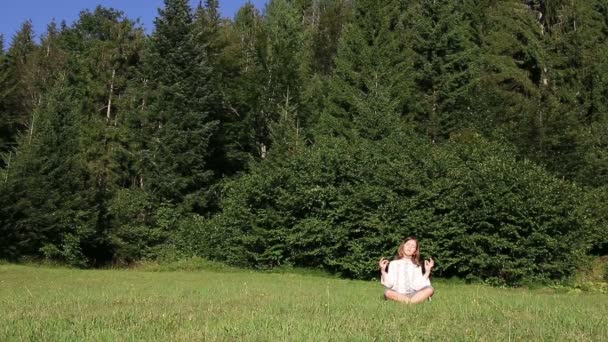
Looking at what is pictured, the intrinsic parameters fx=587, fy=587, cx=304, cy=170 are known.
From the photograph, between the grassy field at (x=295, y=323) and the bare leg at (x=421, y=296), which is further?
the bare leg at (x=421, y=296)

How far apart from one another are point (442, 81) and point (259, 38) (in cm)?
1596

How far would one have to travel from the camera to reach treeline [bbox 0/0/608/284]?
25.5 m

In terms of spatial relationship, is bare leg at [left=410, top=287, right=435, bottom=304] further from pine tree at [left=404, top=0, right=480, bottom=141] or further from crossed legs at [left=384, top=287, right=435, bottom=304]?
pine tree at [left=404, top=0, right=480, bottom=141]

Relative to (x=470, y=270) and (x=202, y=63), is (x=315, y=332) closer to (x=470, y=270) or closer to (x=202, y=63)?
(x=470, y=270)

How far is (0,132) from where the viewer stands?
149ft

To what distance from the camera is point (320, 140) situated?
34.9 metres

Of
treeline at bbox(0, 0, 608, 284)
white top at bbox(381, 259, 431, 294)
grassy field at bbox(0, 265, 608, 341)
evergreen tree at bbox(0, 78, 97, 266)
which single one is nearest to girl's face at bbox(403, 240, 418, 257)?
white top at bbox(381, 259, 431, 294)

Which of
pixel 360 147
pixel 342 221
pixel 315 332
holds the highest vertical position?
pixel 360 147

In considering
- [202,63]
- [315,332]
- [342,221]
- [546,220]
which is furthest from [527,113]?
[315,332]

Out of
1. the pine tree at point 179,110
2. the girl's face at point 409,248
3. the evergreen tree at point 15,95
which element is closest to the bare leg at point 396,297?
the girl's face at point 409,248

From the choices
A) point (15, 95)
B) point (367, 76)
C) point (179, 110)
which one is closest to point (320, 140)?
point (367, 76)

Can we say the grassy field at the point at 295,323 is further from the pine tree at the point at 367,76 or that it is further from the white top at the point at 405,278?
the pine tree at the point at 367,76

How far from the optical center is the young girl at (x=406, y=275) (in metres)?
10.4

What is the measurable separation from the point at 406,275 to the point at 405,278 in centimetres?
6
